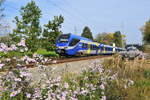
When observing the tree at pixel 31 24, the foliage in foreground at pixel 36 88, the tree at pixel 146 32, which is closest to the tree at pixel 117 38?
the tree at pixel 146 32

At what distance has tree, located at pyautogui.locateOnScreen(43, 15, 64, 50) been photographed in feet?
103

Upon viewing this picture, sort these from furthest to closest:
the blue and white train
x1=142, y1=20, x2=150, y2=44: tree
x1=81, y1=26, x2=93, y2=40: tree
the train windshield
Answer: x1=81, y1=26, x2=93, y2=40: tree, x1=142, y1=20, x2=150, y2=44: tree, the train windshield, the blue and white train

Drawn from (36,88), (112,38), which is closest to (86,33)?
(112,38)

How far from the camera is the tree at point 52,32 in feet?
103

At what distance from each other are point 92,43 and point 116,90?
26.9 metres

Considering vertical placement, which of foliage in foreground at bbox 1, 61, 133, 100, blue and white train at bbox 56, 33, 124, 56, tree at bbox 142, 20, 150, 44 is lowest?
foliage in foreground at bbox 1, 61, 133, 100

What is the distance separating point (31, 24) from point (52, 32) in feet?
Answer: 19.3

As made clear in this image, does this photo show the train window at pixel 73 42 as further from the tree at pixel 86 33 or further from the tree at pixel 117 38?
the tree at pixel 117 38

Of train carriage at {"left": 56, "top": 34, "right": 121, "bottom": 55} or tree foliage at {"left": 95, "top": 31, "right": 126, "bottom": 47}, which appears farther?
tree foliage at {"left": 95, "top": 31, "right": 126, "bottom": 47}

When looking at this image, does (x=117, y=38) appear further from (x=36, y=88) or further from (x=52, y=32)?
(x=36, y=88)

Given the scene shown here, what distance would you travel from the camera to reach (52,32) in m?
32.8

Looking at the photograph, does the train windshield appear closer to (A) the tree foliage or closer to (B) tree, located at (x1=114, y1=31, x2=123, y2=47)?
(A) the tree foliage

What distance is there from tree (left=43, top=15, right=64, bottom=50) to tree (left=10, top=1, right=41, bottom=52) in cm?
352

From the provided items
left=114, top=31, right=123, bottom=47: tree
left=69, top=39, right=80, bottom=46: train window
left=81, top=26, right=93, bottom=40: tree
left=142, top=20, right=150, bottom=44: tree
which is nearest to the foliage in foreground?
left=69, top=39, right=80, bottom=46: train window
